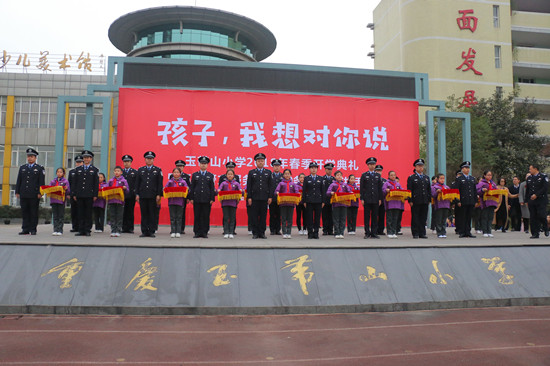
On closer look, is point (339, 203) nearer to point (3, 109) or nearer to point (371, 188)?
point (371, 188)

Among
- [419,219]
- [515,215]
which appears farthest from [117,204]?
[515,215]

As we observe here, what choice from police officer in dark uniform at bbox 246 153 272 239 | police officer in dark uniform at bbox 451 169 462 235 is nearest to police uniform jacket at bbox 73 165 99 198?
police officer in dark uniform at bbox 246 153 272 239

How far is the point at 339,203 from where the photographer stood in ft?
30.3

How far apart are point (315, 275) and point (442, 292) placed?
1865 millimetres

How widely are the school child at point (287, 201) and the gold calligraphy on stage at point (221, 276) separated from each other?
3083mm

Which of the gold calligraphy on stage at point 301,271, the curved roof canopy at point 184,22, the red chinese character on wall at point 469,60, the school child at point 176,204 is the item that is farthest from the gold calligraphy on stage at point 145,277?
the red chinese character on wall at point 469,60

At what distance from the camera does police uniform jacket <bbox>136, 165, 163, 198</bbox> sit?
8750mm

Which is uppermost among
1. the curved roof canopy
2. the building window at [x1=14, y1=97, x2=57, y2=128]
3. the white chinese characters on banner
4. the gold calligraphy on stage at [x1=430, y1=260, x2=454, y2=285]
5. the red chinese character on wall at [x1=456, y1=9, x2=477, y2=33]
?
the red chinese character on wall at [x1=456, y1=9, x2=477, y2=33]

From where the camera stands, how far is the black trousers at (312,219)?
904 cm

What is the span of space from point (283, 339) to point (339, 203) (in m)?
5.11

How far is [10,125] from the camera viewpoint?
101ft

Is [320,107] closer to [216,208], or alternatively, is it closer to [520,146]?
[216,208]

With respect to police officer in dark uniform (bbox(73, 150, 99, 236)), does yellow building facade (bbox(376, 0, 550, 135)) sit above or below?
above

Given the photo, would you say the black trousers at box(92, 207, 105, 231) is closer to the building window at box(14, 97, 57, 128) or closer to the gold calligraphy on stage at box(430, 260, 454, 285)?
the gold calligraphy on stage at box(430, 260, 454, 285)
